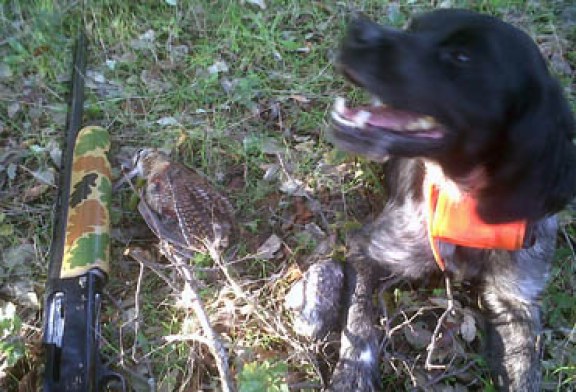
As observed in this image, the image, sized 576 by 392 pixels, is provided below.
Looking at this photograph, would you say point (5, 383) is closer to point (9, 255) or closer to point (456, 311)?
point (9, 255)

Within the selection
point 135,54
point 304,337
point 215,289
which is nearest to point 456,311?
point 304,337

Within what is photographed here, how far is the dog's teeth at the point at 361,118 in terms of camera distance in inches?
119

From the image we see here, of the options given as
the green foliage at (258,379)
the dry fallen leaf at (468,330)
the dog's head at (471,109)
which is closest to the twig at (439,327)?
the dry fallen leaf at (468,330)

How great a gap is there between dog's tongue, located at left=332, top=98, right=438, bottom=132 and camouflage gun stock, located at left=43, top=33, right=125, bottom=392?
1.28m

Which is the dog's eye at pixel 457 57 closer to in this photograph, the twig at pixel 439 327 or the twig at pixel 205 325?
the twig at pixel 439 327

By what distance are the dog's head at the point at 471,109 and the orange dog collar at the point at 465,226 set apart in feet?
0.41

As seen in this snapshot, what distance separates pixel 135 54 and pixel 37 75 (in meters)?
0.61

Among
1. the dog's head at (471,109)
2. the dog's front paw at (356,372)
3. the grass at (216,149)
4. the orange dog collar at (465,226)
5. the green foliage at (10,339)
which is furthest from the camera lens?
the grass at (216,149)

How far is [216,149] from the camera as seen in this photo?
436 cm

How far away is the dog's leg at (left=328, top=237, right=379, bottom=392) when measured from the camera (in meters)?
3.41

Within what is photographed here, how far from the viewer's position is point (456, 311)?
3.66 meters

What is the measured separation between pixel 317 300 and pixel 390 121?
1030mm

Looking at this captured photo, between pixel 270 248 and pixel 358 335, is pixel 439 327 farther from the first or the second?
pixel 270 248

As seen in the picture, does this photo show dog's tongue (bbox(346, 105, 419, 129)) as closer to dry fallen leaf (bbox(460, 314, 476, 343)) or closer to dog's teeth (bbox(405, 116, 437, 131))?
dog's teeth (bbox(405, 116, 437, 131))
